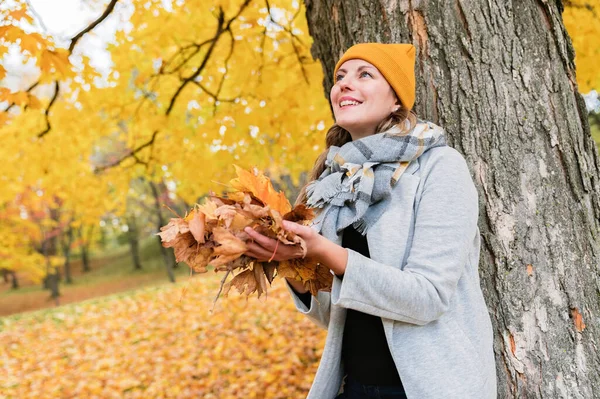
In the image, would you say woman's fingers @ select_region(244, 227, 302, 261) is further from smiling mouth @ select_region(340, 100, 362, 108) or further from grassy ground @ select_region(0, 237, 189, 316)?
grassy ground @ select_region(0, 237, 189, 316)

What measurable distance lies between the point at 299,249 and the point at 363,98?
2.19 feet

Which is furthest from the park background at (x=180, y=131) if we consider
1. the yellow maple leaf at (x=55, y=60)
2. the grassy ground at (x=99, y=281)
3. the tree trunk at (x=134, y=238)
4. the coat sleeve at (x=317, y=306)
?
the tree trunk at (x=134, y=238)

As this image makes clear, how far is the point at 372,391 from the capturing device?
1.44 m

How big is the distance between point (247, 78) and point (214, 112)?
0.43 metres

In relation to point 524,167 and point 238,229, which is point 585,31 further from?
point 238,229

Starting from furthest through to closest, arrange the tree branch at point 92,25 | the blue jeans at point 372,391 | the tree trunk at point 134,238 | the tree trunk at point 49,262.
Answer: the tree trunk at point 134,238, the tree trunk at point 49,262, the tree branch at point 92,25, the blue jeans at point 372,391

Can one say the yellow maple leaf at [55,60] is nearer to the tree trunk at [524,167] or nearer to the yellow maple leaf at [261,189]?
the tree trunk at [524,167]

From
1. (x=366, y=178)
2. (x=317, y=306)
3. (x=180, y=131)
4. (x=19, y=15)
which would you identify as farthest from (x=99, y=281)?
(x=366, y=178)

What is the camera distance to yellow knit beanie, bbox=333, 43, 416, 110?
1.60 meters

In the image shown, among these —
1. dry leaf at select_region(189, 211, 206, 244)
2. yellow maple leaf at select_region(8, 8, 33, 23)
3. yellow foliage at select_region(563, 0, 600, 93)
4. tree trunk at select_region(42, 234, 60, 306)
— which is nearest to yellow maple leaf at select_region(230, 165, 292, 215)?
dry leaf at select_region(189, 211, 206, 244)

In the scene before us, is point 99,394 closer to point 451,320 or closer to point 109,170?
point 109,170

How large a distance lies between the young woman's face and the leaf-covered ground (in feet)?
7.04

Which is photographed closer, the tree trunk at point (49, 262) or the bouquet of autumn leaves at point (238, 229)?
the bouquet of autumn leaves at point (238, 229)

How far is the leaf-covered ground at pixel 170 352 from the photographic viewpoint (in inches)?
183
